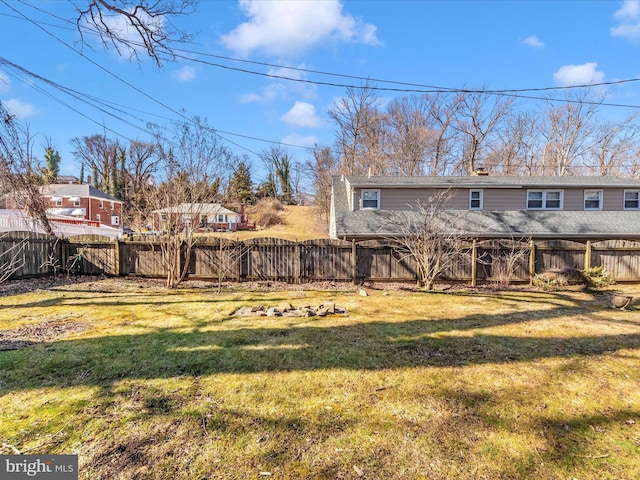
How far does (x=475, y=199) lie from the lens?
44.8 ft

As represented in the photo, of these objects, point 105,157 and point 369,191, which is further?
point 105,157

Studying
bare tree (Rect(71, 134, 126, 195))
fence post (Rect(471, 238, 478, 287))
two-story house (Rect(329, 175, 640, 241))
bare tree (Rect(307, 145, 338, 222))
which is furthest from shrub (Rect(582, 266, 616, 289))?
bare tree (Rect(71, 134, 126, 195))

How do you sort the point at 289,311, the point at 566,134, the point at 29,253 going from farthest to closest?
the point at 566,134
the point at 29,253
the point at 289,311

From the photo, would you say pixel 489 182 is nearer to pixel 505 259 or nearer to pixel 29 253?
pixel 505 259

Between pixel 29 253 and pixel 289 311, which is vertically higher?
pixel 29 253

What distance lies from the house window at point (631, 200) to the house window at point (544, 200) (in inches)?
107

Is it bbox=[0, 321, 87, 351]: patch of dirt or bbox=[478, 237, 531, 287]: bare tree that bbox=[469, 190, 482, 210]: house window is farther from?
bbox=[0, 321, 87, 351]: patch of dirt

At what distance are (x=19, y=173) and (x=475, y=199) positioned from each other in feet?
51.9

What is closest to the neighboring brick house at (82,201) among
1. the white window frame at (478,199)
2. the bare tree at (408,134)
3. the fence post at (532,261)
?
the bare tree at (408,134)

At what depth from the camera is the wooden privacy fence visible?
9.41 m

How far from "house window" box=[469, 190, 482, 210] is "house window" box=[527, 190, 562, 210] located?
6.81ft

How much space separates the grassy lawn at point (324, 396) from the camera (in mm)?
2100

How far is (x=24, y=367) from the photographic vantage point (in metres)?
3.40

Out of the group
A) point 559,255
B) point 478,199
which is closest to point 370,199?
point 478,199
